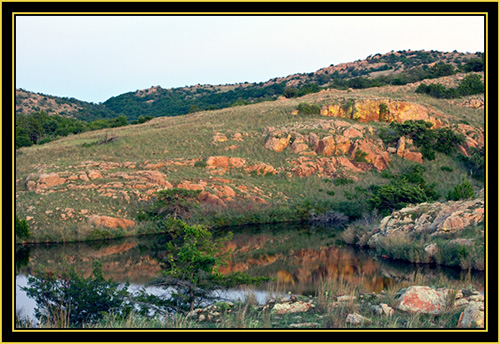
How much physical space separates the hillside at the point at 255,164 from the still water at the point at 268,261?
214 cm

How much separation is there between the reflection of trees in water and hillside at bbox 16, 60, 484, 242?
2113 millimetres

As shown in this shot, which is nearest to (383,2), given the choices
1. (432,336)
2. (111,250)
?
(432,336)

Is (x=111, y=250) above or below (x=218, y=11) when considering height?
below

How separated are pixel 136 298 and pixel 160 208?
46.9 feet

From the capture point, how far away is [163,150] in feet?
115

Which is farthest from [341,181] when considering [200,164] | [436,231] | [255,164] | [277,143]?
[436,231]

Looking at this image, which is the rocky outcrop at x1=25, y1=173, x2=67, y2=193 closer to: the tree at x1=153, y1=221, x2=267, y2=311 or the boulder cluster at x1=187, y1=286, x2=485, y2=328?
the tree at x1=153, y1=221, x2=267, y2=311

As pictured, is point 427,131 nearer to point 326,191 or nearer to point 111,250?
point 326,191

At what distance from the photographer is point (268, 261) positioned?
1736 cm

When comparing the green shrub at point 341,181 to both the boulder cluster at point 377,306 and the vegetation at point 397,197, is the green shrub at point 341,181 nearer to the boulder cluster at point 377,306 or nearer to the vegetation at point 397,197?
the vegetation at point 397,197

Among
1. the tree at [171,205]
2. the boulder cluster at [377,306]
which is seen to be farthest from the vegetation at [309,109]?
the boulder cluster at [377,306]

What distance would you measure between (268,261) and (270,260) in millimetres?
207

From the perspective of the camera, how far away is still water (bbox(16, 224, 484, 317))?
13.3m

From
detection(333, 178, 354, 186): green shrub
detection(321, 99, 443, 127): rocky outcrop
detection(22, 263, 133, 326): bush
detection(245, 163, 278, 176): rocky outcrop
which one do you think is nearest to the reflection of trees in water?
detection(22, 263, 133, 326): bush
